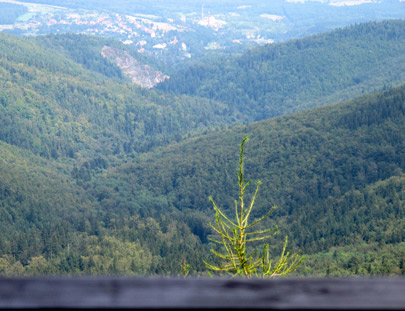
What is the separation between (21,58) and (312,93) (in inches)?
3572

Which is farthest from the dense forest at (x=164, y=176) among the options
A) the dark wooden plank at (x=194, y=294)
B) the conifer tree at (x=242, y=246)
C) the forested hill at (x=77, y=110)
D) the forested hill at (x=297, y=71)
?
the dark wooden plank at (x=194, y=294)

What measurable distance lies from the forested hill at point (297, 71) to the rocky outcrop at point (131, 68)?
437 inches

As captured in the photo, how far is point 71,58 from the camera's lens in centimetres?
17925

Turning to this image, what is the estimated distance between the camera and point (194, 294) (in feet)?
7.54

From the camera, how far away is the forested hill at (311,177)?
53472 mm

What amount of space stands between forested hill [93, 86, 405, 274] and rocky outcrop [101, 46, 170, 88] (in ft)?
319

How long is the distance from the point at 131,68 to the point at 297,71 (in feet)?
218

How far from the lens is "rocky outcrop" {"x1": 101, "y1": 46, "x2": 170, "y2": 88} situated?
195m

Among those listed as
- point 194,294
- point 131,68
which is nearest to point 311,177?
point 194,294

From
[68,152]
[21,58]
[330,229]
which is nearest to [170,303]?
[330,229]

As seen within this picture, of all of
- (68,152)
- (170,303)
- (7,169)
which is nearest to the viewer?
(170,303)

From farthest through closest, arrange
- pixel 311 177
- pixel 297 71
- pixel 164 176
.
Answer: pixel 297 71, pixel 164 176, pixel 311 177

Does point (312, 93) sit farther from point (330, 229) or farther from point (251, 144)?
point (330, 229)

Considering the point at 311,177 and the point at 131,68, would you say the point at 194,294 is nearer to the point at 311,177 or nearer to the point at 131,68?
the point at 311,177
